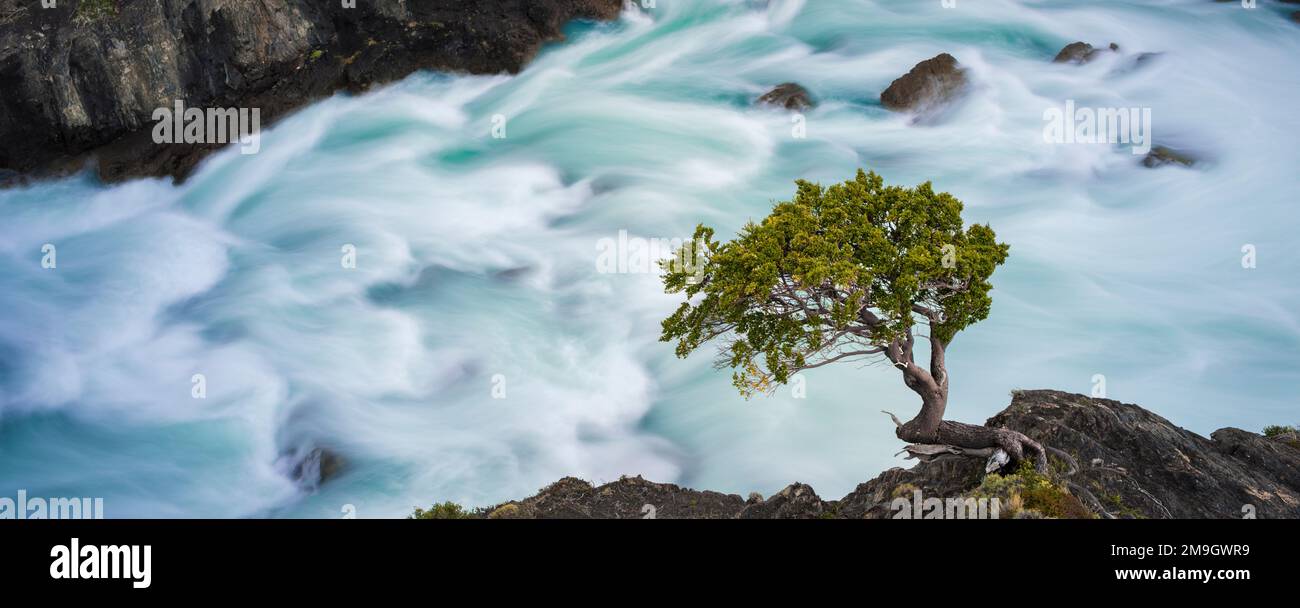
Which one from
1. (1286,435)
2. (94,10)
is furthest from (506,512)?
(94,10)

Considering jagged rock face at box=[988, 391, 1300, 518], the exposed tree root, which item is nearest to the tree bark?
the exposed tree root

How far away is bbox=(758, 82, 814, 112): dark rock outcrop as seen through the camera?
4319cm

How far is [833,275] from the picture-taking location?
17891 millimetres

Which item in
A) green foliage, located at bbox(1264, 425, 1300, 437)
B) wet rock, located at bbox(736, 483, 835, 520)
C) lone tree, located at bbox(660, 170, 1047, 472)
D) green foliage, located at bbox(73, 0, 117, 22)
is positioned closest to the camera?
lone tree, located at bbox(660, 170, 1047, 472)

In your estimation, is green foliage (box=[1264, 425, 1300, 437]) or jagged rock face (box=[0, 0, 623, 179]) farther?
jagged rock face (box=[0, 0, 623, 179])

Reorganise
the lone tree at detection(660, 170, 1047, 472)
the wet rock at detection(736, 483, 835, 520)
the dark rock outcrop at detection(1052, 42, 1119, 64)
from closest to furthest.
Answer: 1. the lone tree at detection(660, 170, 1047, 472)
2. the wet rock at detection(736, 483, 835, 520)
3. the dark rock outcrop at detection(1052, 42, 1119, 64)

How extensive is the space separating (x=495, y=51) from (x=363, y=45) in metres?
5.32

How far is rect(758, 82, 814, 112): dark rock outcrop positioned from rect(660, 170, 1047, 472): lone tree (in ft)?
78.9

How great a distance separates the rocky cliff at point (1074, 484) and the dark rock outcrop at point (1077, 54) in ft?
81.8

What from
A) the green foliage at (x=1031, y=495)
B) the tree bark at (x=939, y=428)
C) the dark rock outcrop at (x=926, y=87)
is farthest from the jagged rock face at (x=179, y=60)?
the green foliage at (x=1031, y=495)

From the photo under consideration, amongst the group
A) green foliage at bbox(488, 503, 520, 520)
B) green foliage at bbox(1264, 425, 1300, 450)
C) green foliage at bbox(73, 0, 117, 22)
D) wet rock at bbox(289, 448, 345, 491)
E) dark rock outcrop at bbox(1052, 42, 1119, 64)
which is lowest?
green foliage at bbox(488, 503, 520, 520)

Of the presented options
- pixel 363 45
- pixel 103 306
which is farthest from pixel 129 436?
pixel 363 45

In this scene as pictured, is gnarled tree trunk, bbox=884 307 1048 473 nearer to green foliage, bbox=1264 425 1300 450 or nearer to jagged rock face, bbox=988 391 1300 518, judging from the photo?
jagged rock face, bbox=988 391 1300 518

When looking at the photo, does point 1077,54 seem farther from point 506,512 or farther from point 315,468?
point 506,512
